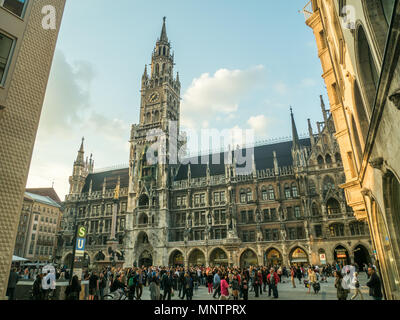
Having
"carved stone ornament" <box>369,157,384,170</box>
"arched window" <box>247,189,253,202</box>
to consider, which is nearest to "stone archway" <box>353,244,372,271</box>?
"arched window" <box>247,189,253,202</box>

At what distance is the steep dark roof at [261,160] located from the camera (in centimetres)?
4747

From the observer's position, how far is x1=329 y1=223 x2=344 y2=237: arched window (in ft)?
122

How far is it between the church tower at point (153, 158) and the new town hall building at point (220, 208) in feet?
0.63

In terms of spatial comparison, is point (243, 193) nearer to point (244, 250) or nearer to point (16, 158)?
point (244, 250)

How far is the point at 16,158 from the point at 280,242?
37.0m

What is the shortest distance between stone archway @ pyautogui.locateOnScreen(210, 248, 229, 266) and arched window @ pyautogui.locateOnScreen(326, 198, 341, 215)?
17.4 m

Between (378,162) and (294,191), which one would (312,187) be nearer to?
(294,191)

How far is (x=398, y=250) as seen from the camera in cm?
970

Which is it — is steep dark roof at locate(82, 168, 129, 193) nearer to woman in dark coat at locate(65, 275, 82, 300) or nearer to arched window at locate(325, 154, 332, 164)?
arched window at locate(325, 154, 332, 164)

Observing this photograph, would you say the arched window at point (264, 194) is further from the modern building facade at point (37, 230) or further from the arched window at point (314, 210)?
the modern building facade at point (37, 230)

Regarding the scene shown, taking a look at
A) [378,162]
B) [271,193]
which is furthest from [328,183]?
[378,162]

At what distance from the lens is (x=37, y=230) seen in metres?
63.7

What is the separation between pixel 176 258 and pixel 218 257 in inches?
310
